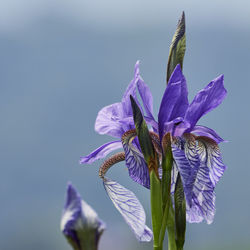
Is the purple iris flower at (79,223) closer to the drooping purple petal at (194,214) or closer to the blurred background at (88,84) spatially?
the drooping purple petal at (194,214)

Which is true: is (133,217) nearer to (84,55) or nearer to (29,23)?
(84,55)

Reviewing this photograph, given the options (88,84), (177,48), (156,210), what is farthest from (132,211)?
(88,84)

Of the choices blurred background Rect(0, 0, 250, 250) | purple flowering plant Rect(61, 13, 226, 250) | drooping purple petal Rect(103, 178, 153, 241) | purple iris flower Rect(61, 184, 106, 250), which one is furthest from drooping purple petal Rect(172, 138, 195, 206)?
blurred background Rect(0, 0, 250, 250)

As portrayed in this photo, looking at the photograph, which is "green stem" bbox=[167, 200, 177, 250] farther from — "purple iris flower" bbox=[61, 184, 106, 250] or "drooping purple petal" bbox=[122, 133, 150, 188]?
"purple iris flower" bbox=[61, 184, 106, 250]

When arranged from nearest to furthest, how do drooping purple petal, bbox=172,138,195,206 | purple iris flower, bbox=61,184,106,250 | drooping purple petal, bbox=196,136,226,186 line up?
purple iris flower, bbox=61,184,106,250, drooping purple petal, bbox=172,138,195,206, drooping purple petal, bbox=196,136,226,186

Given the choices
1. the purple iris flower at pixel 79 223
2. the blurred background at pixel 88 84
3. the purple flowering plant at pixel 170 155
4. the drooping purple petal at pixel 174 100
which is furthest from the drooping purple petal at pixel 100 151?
the blurred background at pixel 88 84

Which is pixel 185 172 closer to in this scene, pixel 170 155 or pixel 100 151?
pixel 170 155
